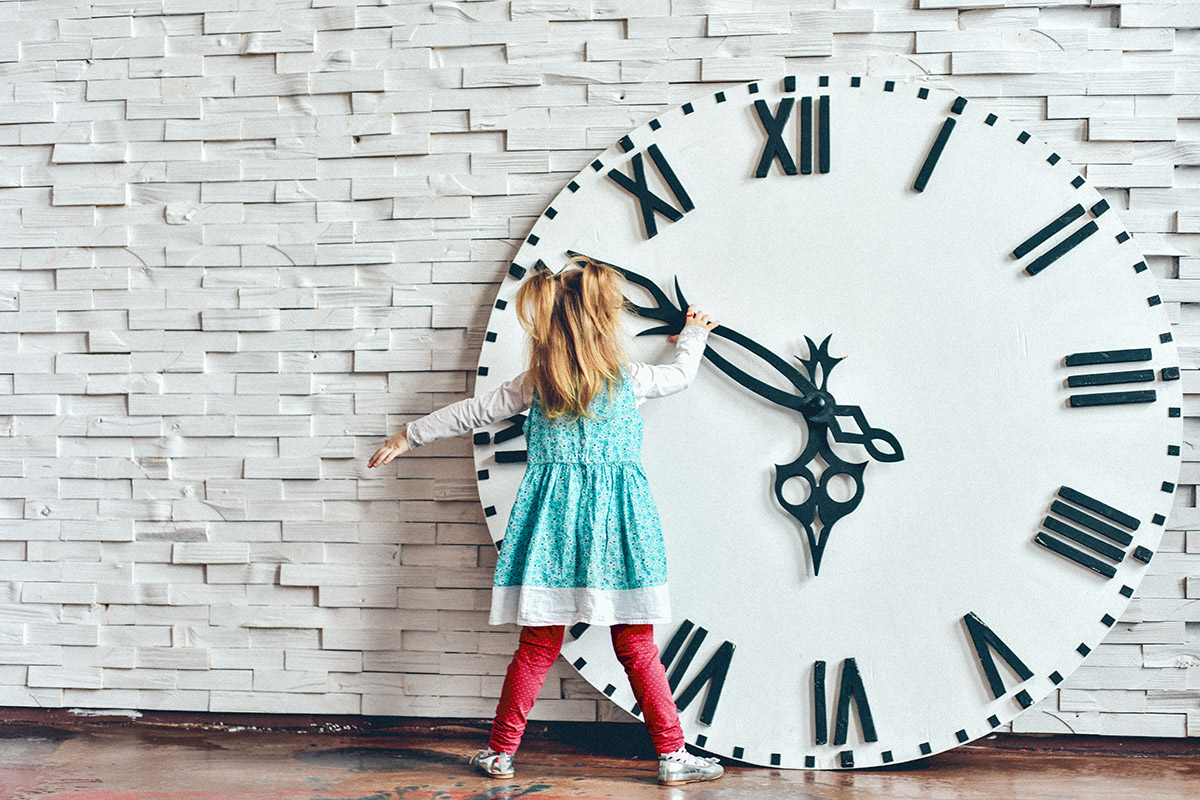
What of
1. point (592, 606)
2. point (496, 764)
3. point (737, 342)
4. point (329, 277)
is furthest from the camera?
point (329, 277)

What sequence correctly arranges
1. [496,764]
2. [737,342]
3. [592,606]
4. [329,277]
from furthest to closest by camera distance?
[329,277] < [737,342] < [496,764] < [592,606]

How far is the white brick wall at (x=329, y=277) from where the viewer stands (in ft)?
5.97

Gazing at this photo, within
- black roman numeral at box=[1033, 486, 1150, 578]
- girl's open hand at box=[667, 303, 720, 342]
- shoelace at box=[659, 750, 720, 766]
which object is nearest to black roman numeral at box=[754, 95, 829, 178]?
girl's open hand at box=[667, 303, 720, 342]

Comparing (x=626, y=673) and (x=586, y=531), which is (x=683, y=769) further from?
(x=586, y=531)

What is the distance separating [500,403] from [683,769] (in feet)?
2.62

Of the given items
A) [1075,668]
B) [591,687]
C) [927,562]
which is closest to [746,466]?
[927,562]

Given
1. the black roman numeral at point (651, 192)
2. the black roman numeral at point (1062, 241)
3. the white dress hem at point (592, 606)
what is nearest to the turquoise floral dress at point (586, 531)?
the white dress hem at point (592, 606)

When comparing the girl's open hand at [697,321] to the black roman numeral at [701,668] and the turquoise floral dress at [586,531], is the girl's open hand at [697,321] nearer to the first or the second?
the turquoise floral dress at [586,531]

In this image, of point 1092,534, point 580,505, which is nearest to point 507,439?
point 580,505

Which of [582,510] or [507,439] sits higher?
[507,439]

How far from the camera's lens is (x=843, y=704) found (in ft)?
5.70

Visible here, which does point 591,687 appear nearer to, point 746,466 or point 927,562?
point 746,466

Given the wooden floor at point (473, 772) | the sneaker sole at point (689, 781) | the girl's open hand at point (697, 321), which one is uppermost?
the girl's open hand at point (697, 321)

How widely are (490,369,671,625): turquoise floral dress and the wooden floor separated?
339 millimetres
